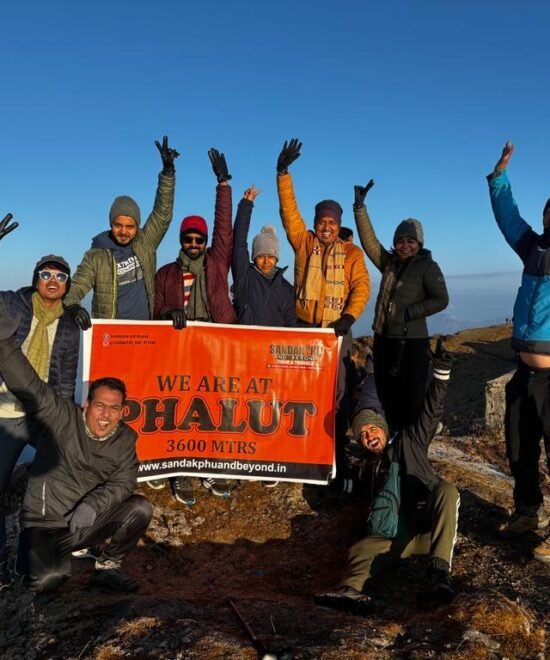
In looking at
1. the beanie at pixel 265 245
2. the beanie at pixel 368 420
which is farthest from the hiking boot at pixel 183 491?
the beanie at pixel 265 245

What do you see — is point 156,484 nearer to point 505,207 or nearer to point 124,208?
point 124,208

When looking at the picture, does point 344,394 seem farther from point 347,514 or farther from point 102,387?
point 102,387

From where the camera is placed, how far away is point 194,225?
24.1 ft

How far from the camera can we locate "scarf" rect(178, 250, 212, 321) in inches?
296

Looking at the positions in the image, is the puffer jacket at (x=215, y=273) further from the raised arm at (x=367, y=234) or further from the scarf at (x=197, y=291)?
the raised arm at (x=367, y=234)

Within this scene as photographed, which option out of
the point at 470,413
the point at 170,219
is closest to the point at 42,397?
the point at 170,219

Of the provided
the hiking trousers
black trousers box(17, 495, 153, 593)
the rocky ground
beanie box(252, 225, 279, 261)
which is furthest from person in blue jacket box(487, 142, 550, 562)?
black trousers box(17, 495, 153, 593)

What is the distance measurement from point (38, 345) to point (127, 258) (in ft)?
5.90

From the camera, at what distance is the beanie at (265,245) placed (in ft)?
25.6

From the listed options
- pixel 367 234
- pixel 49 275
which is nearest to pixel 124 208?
pixel 49 275

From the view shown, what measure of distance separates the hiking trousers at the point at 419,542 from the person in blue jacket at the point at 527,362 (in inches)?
53.4

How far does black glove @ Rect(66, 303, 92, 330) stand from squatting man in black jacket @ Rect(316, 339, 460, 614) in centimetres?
368

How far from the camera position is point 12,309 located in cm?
600

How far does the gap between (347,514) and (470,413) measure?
1186 centimetres
